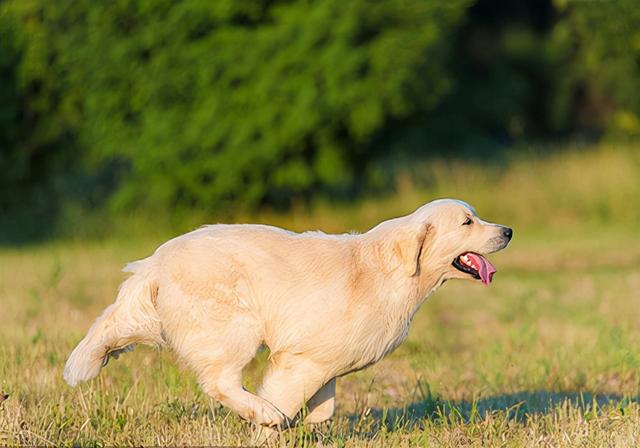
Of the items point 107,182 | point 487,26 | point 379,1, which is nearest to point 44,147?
point 107,182

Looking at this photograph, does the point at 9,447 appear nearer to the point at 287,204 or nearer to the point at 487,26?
the point at 287,204

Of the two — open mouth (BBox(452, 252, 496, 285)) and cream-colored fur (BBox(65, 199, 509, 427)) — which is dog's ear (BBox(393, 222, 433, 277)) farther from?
open mouth (BBox(452, 252, 496, 285))

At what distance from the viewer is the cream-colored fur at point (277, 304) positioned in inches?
256

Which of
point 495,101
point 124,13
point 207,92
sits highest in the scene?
point 124,13

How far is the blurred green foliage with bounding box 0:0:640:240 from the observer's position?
68.7 feet

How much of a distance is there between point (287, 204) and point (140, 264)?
16426 mm

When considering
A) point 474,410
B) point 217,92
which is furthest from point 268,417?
point 217,92

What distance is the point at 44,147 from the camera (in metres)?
24.7

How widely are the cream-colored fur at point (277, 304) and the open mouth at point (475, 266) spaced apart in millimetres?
82

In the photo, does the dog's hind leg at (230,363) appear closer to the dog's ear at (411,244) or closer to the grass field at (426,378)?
the grass field at (426,378)

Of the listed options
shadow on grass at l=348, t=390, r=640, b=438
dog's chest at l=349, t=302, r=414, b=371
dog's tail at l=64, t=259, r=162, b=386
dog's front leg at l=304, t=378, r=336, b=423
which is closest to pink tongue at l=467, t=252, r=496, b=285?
dog's chest at l=349, t=302, r=414, b=371

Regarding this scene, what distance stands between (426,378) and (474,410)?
7.28 ft

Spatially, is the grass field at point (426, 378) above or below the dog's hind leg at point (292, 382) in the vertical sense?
below

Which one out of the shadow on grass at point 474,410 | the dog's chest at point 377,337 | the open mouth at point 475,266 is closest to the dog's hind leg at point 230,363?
the dog's chest at point 377,337
